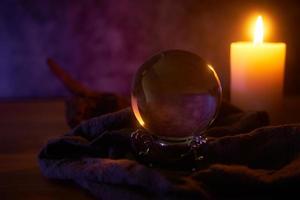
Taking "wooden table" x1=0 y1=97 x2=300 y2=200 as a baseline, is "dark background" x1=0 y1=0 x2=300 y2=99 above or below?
above

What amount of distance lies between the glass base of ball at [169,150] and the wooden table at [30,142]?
0.24 ft

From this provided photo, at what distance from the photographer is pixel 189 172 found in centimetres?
43

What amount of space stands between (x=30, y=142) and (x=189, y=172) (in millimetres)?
265

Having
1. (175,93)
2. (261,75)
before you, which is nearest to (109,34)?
(261,75)

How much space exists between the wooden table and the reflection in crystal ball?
4.0 inches

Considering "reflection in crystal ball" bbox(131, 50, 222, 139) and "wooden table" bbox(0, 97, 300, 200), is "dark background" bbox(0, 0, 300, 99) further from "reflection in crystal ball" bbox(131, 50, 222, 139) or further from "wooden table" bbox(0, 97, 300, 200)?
"reflection in crystal ball" bbox(131, 50, 222, 139)

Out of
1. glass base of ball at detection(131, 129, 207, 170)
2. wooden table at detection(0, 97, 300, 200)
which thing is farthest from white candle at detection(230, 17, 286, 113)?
glass base of ball at detection(131, 129, 207, 170)

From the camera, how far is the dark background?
2.99ft

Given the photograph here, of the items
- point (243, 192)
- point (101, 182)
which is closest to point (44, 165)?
point (101, 182)

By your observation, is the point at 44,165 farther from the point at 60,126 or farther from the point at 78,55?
the point at 78,55

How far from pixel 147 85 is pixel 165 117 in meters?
0.04

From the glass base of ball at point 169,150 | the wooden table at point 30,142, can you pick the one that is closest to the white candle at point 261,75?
the wooden table at point 30,142

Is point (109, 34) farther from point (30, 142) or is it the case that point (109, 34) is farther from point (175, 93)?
point (175, 93)

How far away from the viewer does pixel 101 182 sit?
1.34 ft
